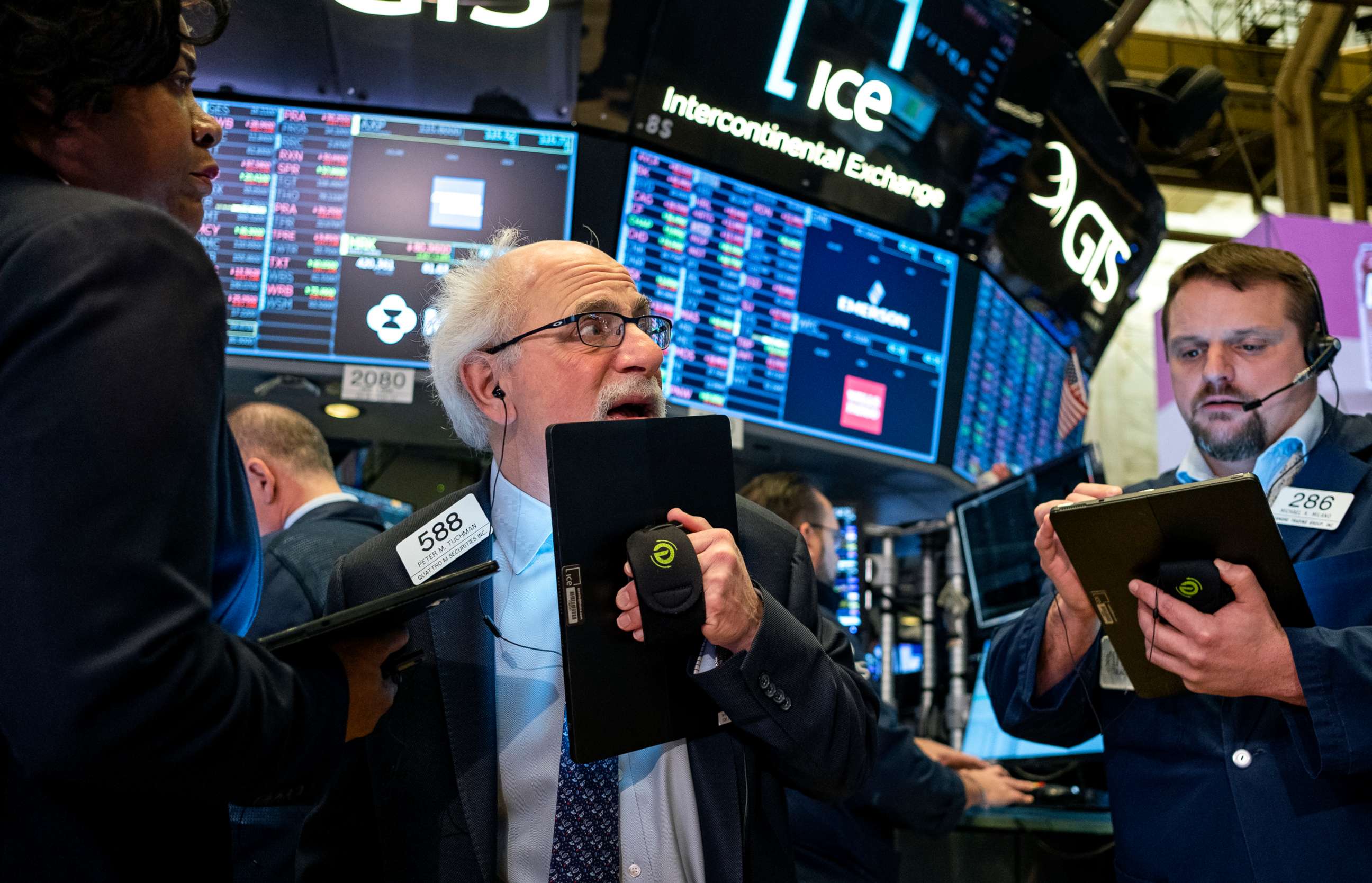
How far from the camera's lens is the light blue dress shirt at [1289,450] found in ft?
6.57

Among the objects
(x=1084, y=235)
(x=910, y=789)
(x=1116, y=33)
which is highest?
(x=1116, y=33)

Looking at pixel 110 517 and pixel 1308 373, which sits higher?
pixel 1308 373

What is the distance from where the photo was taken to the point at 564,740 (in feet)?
5.40

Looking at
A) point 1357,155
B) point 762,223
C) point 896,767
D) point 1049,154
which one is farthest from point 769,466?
point 1357,155

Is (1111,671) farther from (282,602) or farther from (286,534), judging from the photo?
(286,534)

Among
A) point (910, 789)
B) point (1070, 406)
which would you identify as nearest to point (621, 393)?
point (910, 789)

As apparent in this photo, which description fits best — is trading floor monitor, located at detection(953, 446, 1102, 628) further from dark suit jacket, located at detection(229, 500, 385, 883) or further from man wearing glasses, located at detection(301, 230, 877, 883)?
dark suit jacket, located at detection(229, 500, 385, 883)

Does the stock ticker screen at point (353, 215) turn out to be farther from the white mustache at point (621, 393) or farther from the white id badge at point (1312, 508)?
the white id badge at point (1312, 508)

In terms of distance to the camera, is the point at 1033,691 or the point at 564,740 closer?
the point at 564,740

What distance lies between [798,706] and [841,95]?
296 centimetres

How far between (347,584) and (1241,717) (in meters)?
1.50

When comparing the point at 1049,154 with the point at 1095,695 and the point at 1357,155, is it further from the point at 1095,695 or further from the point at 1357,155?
the point at 1357,155

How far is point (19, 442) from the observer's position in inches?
36.6

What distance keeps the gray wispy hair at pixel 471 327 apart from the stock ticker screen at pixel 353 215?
1349mm
